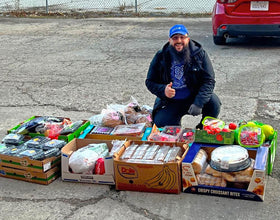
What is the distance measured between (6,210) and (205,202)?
168cm

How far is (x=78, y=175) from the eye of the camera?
4.02 meters

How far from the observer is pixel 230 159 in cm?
371

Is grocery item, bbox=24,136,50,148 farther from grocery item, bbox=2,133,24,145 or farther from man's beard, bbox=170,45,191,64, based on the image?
man's beard, bbox=170,45,191,64

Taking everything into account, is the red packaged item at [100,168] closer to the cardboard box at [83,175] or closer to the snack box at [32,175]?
the cardboard box at [83,175]

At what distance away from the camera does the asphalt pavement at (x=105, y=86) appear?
3.61 m

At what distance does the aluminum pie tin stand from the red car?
5063 millimetres

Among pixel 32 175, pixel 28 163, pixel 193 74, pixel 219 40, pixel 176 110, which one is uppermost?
pixel 193 74

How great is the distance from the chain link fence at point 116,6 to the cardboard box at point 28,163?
10494 millimetres

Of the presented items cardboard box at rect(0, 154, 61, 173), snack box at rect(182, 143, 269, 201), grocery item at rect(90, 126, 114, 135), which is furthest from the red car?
cardboard box at rect(0, 154, 61, 173)

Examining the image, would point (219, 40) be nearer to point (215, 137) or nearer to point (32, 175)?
point (215, 137)

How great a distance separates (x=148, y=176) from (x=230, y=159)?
28.5 inches

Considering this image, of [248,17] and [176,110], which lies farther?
[248,17]

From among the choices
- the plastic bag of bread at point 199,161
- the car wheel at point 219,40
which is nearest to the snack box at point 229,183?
the plastic bag of bread at point 199,161

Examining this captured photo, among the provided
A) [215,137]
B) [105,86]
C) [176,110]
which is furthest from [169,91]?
[105,86]
